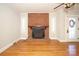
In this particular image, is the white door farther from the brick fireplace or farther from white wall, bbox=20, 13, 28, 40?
white wall, bbox=20, 13, 28, 40

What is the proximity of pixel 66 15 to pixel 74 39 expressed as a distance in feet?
4.93

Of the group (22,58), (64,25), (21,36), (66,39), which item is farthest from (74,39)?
(22,58)

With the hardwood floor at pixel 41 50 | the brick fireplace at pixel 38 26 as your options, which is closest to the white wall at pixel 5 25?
the hardwood floor at pixel 41 50

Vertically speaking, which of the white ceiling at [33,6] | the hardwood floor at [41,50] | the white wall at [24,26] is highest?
the white ceiling at [33,6]

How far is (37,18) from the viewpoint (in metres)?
10.1

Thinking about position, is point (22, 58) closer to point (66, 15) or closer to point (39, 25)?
point (66, 15)

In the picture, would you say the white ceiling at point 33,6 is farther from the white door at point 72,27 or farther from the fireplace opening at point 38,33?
the fireplace opening at point 38,33

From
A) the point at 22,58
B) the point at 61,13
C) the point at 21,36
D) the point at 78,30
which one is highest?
the point at 61,13

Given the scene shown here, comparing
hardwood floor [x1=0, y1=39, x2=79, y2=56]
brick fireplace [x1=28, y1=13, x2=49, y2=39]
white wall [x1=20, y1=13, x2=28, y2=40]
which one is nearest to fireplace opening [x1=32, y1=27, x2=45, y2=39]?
brick fireplace [x1=28, y1=13, x2=49, y2=39]

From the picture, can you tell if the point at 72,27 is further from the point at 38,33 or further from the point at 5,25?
the point at 5,25

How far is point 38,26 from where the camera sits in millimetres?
10055

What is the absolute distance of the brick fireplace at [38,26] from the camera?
10.0 m

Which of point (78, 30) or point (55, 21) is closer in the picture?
point (78, 30)

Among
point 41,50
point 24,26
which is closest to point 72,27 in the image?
point 41,50
